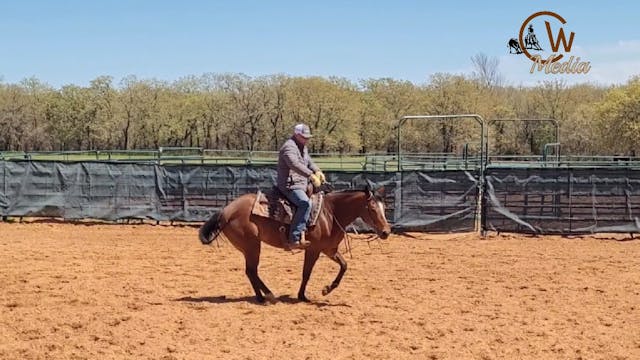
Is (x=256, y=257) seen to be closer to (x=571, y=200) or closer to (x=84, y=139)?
(x=571, y=200)

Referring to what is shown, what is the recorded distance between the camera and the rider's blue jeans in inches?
304

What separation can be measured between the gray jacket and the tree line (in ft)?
118

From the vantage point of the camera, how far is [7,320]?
6.84 metres

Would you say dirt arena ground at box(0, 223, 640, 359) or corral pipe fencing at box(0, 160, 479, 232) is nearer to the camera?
dirt arena ground at box(0, 223, 640, 359)

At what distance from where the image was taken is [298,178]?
312 inches

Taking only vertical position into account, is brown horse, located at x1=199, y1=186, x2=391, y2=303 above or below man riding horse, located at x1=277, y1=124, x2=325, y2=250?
below

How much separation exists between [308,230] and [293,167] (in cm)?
82

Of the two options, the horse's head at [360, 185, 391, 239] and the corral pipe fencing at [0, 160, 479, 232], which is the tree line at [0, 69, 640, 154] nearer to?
the corral pipe fencing at [0, 160, 479, 232]

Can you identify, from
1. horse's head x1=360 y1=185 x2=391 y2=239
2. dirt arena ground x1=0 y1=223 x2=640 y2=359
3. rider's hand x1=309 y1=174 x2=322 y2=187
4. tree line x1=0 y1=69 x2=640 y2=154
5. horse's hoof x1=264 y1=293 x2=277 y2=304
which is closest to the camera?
dirt arena ground x1=0 y1=223 x2=640 y2=359

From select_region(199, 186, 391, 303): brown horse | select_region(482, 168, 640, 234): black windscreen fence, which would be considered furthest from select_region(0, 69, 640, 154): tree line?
select_region(199, 186, 391, 303): brown horse

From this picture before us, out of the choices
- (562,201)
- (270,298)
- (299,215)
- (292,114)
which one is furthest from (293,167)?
(292,114)

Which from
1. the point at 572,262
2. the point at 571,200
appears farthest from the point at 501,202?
the point at 572,262

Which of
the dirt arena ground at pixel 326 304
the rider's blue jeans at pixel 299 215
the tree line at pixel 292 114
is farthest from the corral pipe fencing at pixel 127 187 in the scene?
the tree line at pixel 292 114

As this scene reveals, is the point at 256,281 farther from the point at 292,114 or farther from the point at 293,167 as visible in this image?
the point at 292,114
